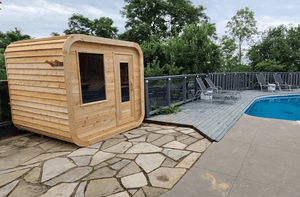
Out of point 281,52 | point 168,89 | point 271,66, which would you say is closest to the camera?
point 168,89

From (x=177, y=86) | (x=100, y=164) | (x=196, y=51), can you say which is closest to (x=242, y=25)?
(x=196, y=51)

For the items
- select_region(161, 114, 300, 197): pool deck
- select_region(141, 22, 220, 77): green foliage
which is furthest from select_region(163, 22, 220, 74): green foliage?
select_region(161, 114, 300, 197): pool deck

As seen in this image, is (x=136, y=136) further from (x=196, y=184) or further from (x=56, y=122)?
(x=196, y=184)

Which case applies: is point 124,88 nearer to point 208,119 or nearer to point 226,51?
point 208,119

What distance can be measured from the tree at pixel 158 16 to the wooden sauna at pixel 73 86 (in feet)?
70.5

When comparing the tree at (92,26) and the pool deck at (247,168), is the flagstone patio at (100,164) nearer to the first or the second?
the pool deck at (247,168)

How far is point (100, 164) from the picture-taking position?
3043 mm

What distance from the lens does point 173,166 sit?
294cm

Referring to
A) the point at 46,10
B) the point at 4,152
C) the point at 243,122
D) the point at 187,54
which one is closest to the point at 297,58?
the point at 187,54

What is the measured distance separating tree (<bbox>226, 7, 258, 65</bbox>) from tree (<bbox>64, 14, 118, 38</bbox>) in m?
17.4

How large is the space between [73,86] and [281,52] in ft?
52.4

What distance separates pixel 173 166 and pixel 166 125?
88.5 inches

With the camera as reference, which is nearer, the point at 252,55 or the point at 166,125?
the point at 166,125

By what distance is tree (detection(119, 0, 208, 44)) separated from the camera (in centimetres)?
2528
